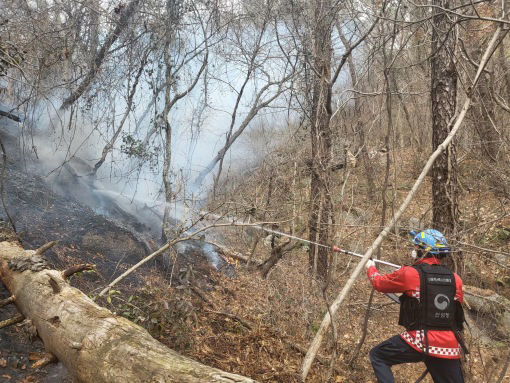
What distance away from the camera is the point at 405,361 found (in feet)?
11.7

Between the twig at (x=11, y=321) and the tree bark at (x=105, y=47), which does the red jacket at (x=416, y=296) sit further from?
the tree bark at (x=105, y=47)

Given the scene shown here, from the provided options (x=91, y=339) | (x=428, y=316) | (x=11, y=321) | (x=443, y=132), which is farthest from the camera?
(x=443, y=132)

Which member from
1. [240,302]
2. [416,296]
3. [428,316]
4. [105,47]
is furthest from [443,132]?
[105,47]

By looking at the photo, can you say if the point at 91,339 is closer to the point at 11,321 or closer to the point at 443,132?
the point at 11,321

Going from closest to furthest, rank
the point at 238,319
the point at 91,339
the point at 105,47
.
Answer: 1. the point at 91,339
2. the point at 238,319
3. the point at 105,47

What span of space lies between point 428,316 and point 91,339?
263cm

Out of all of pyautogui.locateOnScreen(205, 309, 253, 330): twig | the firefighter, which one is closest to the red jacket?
the firefighter

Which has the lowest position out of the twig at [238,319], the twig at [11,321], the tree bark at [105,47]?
the twig at [238,319]

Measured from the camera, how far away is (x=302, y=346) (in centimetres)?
501

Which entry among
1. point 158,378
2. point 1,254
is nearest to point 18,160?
point 1,254

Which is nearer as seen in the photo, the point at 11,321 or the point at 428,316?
the point at 11,321

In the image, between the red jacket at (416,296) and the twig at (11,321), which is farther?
the red jacket at (416,296)

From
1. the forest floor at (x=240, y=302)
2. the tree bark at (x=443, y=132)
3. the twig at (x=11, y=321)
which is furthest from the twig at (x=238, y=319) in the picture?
the tree bark at (x=443, y=132)

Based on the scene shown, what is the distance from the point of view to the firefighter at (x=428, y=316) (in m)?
3.40
